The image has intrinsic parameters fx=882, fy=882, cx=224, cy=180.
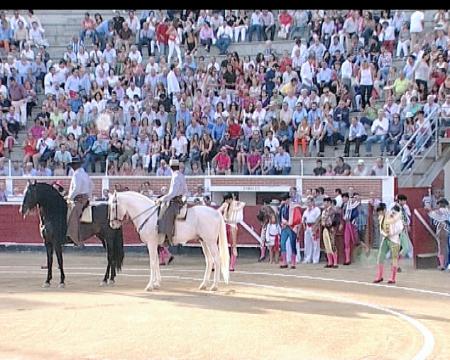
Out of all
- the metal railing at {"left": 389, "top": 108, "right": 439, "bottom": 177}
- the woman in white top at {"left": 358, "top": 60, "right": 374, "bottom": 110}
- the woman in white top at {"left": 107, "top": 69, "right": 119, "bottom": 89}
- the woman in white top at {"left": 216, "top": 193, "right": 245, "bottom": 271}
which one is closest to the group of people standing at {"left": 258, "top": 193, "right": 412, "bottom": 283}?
the woman in white top at {"left": 216, "top": 193, "right": 245, "bottom": 271}

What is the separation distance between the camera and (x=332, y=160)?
20.2 metres

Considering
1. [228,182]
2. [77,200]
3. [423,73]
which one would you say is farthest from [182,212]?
[423,73]

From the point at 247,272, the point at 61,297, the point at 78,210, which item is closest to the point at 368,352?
the point at 61,297

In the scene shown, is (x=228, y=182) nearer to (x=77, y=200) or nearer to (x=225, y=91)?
(x=225, y=91)

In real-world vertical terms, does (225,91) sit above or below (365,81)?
below

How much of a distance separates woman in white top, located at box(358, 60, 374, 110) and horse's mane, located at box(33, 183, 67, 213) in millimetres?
9665

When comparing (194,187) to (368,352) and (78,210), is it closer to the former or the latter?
(78,210)

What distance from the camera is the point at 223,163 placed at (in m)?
20.5

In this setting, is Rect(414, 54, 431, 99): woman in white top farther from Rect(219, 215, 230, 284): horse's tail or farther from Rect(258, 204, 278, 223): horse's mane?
Rect(219, 215, 230, 284): horse's tail

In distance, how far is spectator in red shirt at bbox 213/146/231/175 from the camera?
20.4m

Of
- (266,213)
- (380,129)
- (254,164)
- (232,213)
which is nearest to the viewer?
(232,213)

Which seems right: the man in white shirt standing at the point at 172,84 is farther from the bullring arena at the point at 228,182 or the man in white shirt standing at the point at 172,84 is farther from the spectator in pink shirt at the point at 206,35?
the spectator in pink shirt at the point at 206,35

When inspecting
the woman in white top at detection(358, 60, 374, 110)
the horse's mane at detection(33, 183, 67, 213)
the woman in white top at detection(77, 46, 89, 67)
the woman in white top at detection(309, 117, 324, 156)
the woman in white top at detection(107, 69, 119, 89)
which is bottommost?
the horse's mane at detection(33, 183, 67, 213)

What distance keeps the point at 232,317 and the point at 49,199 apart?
4.72 m
